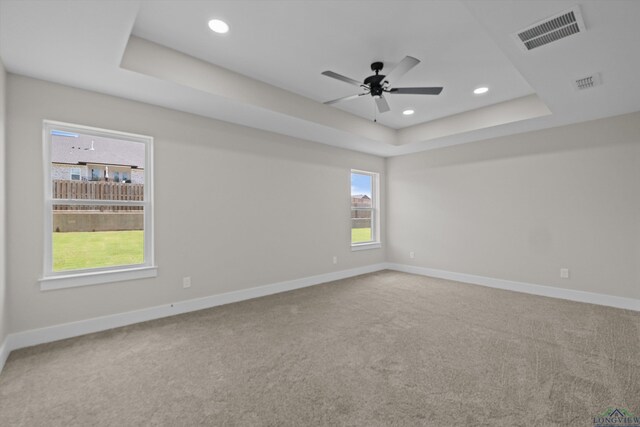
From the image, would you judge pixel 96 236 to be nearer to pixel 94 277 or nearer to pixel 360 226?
pixel 94 277

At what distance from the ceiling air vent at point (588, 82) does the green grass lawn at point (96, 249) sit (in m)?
5.03

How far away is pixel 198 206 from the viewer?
3.74 m

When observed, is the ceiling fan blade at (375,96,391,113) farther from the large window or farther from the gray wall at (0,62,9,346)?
the gray wall at (0,62,9,346)

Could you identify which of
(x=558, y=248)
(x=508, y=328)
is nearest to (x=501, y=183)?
(x=558, y=248)

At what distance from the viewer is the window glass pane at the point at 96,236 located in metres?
2.96

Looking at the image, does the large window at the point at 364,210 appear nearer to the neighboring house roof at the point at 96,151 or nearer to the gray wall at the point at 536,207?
the gray wall at the point at 536,207

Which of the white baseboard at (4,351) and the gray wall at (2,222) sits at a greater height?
the gray wall at (2,222)

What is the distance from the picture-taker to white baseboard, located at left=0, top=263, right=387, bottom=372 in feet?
8.70

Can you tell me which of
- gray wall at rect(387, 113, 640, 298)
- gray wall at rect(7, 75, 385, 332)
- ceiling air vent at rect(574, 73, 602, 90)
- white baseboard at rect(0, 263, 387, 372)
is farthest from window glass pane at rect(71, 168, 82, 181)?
gray wall at rect(387, 113, 640, 298)

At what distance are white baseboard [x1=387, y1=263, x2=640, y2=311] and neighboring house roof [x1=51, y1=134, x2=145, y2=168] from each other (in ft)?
16.9

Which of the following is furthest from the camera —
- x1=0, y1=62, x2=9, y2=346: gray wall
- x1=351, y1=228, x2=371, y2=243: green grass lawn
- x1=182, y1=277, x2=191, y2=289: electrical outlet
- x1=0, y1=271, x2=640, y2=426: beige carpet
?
x1=351, y1=228, x2=371, y2=243: green grass lawn

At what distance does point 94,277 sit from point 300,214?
111 inches

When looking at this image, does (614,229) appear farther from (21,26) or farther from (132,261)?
(21,26)

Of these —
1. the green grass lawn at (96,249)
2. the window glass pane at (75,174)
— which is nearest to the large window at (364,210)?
the green grass lawn at (96,249)
